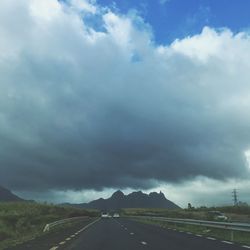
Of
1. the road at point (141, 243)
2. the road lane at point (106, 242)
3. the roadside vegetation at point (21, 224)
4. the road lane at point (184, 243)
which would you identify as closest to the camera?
the road lane at point (184, 243)

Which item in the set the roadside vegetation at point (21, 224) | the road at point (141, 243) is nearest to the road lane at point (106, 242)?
the road at point (141, 243)

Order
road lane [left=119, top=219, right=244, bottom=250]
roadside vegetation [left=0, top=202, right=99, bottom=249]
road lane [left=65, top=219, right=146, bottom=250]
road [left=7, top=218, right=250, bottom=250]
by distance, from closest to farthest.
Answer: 1. road lane [left=119, top=219, right=244, bottom=250]
2. road [left=7, top=218, right=250, bottom=250]
3. road lane [left=65, top=219, right=146, bottom=250]
4. roadside vegetation [left=0, top=202, right=99, bottom=249]

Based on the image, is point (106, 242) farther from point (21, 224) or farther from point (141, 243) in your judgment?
point (21, 224)

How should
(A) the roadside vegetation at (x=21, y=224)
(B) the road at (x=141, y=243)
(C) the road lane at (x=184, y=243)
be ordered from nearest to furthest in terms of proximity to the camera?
(C) the road lane at (x=184, y=243) < (B) the road at (x=141, y=243) < (A) the roadside vegetation at (x=21, y=224)

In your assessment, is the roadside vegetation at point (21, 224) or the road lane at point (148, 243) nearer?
the road lane at point (148, 243)

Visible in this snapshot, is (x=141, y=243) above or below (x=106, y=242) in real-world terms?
below

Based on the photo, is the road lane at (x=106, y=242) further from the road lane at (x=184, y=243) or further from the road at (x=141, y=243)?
the road lane at (x=184, y=243)

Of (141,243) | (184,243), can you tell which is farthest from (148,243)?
(184,243)

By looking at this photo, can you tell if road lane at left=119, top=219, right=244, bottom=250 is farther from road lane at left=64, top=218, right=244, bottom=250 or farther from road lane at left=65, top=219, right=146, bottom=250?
road lane at left=65, top=219, right=146, bottom=250

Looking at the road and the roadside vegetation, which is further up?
the roadside vegetation

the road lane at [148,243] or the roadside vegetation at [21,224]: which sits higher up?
the roadside vegetation at [21,224]

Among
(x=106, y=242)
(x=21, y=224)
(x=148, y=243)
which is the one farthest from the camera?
(x=21, y=224)

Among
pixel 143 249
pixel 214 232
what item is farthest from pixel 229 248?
pixel 214 232

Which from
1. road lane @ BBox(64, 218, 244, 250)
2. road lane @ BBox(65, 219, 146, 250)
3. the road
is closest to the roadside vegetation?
the road
